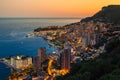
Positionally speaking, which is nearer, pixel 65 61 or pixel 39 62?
pixel 65 61

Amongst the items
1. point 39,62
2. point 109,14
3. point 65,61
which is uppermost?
point 109,14

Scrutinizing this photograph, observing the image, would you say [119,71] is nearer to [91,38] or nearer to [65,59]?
[65,59]

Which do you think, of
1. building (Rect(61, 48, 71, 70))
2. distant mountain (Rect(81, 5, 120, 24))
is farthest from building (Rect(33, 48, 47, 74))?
distant mountain (Rect(81, 5, 120, 24))

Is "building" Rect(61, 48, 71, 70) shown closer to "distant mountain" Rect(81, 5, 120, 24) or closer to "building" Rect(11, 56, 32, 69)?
"building" Rect(11, 56, 32, 69)

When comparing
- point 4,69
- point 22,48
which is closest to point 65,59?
point 4,69

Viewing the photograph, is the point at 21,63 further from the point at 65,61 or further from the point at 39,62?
the point at 65,61

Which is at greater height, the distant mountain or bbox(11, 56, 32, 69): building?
the distant mountain

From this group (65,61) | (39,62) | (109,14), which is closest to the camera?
(65,61)

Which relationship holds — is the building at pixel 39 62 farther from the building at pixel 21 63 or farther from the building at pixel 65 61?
the building at pixel 65 61

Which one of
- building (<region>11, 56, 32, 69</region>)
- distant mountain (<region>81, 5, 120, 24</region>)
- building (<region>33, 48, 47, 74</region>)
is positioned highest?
distant mountain (<region>81, 5, 120, 24</region>)

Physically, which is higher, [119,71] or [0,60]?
[119,71]

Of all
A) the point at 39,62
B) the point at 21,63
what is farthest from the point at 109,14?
the point at 39,62
